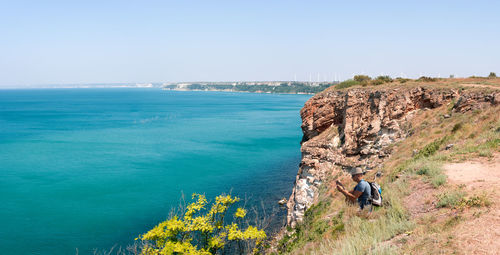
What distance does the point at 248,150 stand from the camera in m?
48.5

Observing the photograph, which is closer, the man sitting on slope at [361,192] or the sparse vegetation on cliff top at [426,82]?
the man sitting on slope at [361,192]

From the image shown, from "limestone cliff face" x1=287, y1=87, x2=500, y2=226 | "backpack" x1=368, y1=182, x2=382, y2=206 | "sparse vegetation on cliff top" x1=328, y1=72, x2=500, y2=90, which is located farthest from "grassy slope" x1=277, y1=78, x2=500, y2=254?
"sparse vegetation on cliff top" x1=328, y1=72, x2=500, y2=90

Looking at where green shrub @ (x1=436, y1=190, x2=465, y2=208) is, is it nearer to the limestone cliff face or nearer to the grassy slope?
the grassy slope

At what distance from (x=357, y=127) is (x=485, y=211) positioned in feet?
59.2

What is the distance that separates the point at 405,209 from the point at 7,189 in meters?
37.3

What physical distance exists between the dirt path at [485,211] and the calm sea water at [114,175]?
721 inches

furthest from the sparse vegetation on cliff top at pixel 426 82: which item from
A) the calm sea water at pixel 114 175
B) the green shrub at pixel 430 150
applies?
the calm sea water at pixel 114 175

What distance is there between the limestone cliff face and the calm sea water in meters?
5.73

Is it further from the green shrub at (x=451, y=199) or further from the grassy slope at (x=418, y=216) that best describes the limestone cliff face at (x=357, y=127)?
the green shrub at (x=451, y=199)

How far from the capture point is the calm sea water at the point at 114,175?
919 inches

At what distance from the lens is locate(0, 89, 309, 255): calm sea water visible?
23339 millimetres

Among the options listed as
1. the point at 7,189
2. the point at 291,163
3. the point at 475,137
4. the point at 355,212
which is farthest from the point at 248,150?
the point at 355,212

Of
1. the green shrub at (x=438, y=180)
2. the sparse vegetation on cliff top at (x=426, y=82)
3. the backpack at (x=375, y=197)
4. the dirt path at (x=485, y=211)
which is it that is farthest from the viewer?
the sparse vegetation on cliff top at (x=426, y=82)

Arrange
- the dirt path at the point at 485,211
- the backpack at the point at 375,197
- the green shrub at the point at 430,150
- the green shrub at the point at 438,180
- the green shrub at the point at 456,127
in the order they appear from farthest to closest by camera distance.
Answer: the green shrub at the point at 456,127 → the green shrub at the point at 430,150 → the green shrub at the point at 438,180 → the backpack at the point at 375,197 → the dirt path at the point at 485,211
